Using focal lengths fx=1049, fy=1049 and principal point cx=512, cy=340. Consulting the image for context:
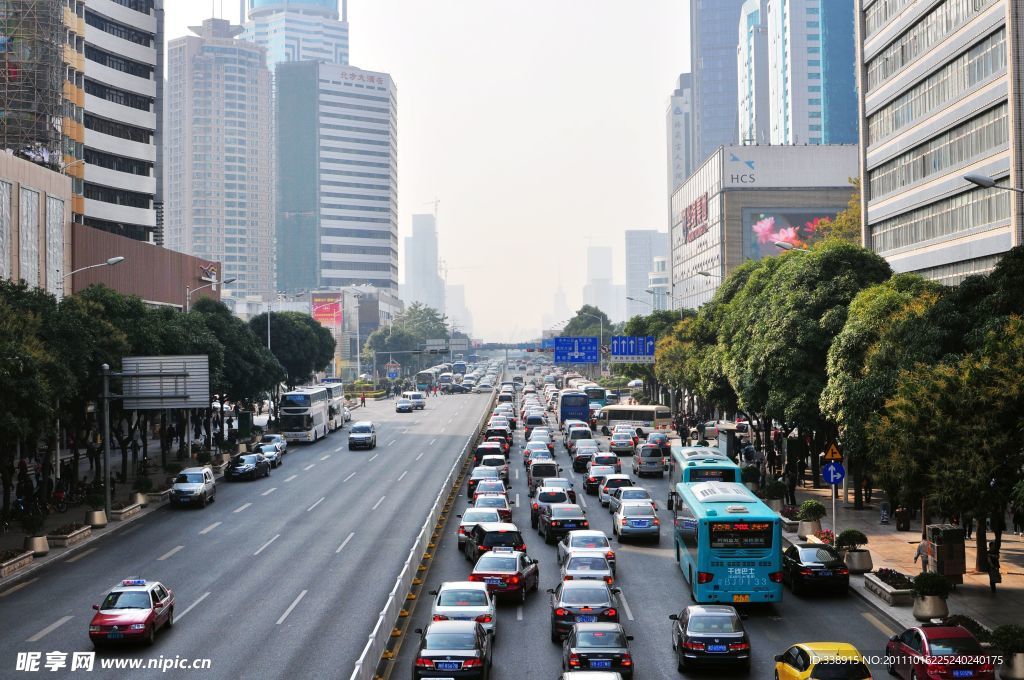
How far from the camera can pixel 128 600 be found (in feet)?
86.9

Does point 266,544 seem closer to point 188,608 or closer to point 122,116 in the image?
A: point 188,608

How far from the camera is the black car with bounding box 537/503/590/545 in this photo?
130ft

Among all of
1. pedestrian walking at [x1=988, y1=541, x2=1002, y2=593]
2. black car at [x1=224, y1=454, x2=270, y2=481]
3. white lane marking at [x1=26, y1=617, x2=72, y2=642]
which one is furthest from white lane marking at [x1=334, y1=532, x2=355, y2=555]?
pedestrian walking at [x1=988, y1=541, x2=1002, y2=593]

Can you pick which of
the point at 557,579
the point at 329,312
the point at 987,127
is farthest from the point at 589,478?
the point at 329,312

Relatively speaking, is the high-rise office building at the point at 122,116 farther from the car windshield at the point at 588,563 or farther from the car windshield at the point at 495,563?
the car windshield at the point at 588,563

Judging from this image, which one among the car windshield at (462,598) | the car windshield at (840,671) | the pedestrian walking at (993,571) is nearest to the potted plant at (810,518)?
the pedestrian walking at (993,571)

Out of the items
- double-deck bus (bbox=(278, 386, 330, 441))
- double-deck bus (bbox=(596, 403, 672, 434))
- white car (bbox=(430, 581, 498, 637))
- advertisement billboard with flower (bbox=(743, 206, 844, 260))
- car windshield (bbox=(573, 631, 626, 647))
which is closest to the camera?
car windshield (bbox=(573, 631, 626, 647))

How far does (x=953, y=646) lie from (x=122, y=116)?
95216 millimetres

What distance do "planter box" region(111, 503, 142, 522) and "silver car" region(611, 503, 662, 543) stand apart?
22.5 meters

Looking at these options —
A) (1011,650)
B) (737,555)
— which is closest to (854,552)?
(737,555)

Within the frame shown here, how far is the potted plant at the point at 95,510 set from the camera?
Answer: 45062 millimetres

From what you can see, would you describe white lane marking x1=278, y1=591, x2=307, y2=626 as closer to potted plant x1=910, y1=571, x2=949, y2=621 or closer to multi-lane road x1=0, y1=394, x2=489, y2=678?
multi-lane road x1=0, y1=394, x2=489, y2=678

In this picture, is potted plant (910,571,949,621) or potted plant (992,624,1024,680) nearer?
potted plant (992,624,1024,680)

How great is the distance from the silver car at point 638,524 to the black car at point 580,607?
13728 mm
